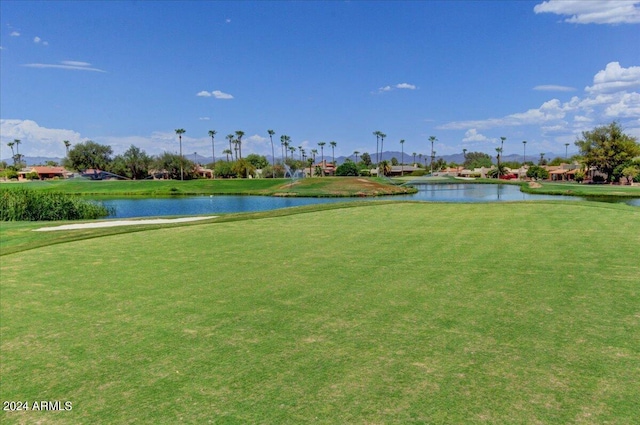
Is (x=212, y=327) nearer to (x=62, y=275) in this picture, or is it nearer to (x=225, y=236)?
(x=62, y=275)

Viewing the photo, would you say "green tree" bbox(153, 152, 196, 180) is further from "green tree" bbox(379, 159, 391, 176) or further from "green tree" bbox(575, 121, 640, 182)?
"green tree" bbox(575, 121, 640, 182)

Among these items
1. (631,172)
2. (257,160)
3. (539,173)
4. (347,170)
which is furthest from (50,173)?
(631,172)

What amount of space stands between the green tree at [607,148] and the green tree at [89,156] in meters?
110

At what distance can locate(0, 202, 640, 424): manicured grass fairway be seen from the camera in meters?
3.98

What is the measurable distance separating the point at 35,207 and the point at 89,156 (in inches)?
3939

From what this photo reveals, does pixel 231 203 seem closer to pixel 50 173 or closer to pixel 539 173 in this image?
pixel 539 173

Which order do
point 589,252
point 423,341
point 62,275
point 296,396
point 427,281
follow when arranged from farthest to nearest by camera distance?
point 589,252 → point 62,275 → point 427,281 → point 423,341 → point 296,396

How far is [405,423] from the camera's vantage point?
3.65 meters

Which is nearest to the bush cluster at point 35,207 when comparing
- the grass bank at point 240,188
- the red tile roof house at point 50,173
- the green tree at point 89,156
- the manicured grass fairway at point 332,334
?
the manicured grass fairway at point 332,334

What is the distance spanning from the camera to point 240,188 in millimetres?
79500

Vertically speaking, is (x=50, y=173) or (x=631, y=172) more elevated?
(x=50, y=173)

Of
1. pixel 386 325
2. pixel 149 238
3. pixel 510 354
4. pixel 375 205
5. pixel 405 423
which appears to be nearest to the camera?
pixel 405 423

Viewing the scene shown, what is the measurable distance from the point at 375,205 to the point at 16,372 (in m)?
19.2

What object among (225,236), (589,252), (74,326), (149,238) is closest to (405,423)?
(74,326)
